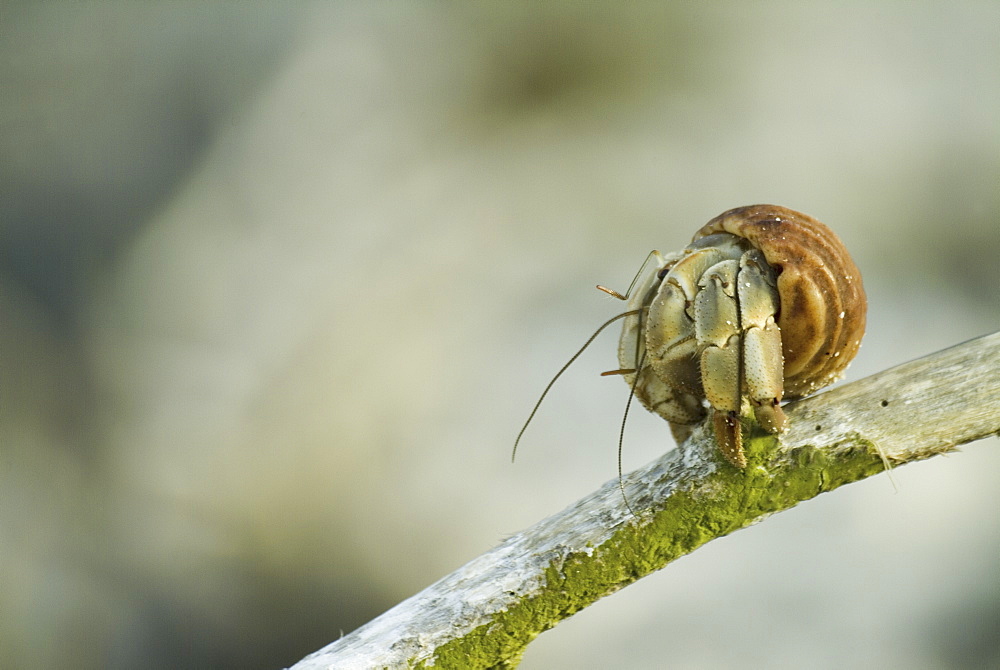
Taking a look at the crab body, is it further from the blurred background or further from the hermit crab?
the blurred background

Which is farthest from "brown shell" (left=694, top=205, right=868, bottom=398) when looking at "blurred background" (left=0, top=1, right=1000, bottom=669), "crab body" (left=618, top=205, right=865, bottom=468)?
"blurred background" (left=0, top=1, right=1000, bottom=669)

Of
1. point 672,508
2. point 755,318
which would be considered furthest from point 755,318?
point 672,508

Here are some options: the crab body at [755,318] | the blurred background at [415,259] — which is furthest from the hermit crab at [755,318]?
the blurred background at [415,259]

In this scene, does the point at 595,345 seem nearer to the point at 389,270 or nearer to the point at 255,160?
the point at 389,270

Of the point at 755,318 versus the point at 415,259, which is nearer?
the point at 755,318

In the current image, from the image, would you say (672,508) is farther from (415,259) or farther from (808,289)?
(415,259)

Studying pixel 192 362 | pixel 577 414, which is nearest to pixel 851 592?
pixel 577 414

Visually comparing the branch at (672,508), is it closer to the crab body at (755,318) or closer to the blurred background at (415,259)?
the crab body at (755,318)
